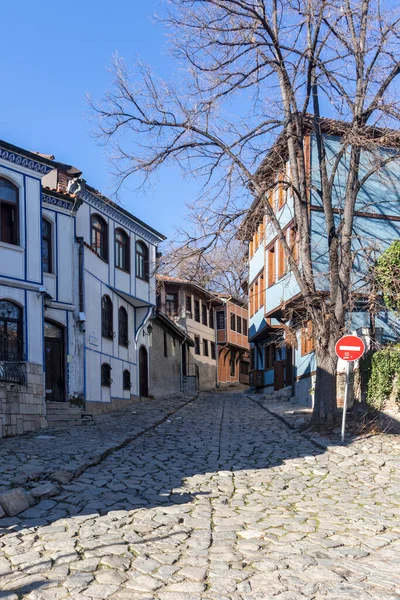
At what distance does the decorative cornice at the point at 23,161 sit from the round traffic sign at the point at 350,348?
8.39 meters

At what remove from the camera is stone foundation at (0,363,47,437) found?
44.3 feet

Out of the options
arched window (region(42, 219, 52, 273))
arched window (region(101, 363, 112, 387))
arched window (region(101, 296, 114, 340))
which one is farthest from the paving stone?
arched window (region(101, 296, 114, 340))

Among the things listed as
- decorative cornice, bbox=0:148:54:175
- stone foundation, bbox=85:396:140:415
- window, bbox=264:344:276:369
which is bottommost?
stone foundation, bbox=85:396:140:415

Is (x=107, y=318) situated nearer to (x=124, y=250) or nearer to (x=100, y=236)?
(x=100, y=236)

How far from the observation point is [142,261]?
25.0 m

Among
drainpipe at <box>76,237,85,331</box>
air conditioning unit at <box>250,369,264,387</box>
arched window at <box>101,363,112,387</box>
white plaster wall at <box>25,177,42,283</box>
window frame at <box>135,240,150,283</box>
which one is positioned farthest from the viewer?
air conditioning unit at <box>250,369,264,387</box>

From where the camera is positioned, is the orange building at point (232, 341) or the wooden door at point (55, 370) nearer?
Answer: the wooden door at point (55, 370)

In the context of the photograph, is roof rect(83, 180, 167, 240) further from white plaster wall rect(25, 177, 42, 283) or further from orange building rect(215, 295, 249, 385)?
orange building rect(215, 295, 249, 385)

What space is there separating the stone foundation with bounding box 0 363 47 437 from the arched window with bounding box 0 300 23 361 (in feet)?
1.43

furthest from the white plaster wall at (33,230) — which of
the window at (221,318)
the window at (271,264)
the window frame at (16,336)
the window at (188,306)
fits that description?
the window at (221,318)

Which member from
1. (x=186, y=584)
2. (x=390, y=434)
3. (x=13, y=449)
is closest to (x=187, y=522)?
(x=186, y=584)

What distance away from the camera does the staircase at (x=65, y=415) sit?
16.0 m

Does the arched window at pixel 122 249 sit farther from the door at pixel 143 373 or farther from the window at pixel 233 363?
the window at pixel 233 363

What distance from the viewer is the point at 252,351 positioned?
109ft
